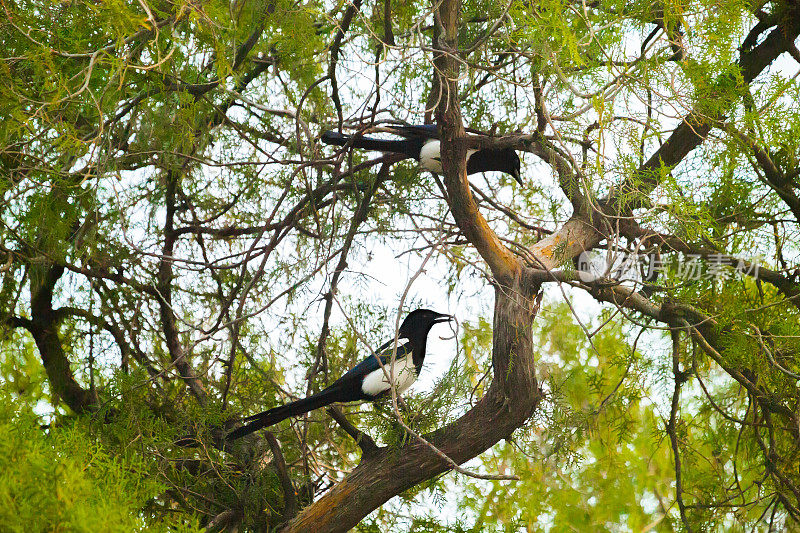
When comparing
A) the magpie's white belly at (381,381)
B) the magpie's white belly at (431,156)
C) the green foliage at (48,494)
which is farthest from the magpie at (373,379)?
the green foliage at (48,494)

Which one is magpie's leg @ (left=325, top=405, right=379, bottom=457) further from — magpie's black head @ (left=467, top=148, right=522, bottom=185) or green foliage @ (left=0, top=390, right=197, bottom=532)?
magpie's black head @ (left=467, top=148, right=522, bottom=185)

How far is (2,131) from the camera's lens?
1.58m

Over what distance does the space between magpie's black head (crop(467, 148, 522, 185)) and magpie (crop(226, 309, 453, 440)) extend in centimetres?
58

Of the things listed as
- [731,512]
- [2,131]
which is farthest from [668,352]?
[2,131]

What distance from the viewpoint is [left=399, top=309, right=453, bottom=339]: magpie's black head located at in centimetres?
221

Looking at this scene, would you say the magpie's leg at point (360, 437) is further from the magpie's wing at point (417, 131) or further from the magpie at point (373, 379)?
the magpie's wing at point (417, 131)

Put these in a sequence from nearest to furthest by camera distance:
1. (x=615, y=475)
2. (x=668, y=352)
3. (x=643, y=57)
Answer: (x=643, y=57)
(x=668, y=352)
(x=615, y=475)

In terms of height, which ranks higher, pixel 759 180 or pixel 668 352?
pixel 759 180

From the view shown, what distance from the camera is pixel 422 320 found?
2219mm

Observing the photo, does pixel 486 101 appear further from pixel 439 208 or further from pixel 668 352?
pixel 668 352

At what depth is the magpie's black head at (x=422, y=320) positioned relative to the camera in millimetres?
2213

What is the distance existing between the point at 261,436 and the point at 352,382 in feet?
1.86

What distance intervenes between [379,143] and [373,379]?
714 millimetres

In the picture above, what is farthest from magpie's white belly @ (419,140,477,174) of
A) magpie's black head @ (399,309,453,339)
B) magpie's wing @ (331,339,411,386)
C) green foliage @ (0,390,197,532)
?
green foliage @ (0,390,197,532)
